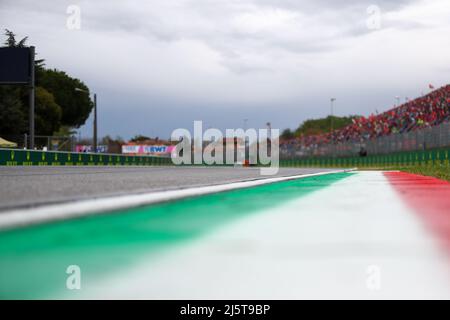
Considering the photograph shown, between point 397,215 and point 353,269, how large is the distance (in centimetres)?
322

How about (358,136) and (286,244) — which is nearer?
(286,244)

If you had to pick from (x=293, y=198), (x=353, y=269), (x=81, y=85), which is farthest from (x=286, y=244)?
(x=81, y=85)

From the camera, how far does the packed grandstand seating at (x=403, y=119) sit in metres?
61.9

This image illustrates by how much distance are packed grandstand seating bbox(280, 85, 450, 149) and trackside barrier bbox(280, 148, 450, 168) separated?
83.1 inches

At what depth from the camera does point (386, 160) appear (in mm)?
53906

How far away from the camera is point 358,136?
7794cm

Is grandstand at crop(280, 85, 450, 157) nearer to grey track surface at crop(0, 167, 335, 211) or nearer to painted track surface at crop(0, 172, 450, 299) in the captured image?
grey track surface at crop(0, 167, 335, 211)

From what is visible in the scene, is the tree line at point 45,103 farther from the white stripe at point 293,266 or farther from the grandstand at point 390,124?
the white stripe at point 293,266

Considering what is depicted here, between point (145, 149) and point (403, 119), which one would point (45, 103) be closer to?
point (145, 149)

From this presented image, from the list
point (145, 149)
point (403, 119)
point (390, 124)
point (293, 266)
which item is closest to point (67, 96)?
point (145, 149)

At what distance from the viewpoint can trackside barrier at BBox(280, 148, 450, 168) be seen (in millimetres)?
40594

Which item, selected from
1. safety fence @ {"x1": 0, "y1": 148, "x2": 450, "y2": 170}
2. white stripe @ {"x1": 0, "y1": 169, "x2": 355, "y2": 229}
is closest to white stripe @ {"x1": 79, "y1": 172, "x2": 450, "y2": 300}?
white stripe @ {"x1": 0, "y1": 169, "x2": 355, "y2": 229}

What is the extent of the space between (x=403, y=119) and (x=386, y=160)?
1700 cm
